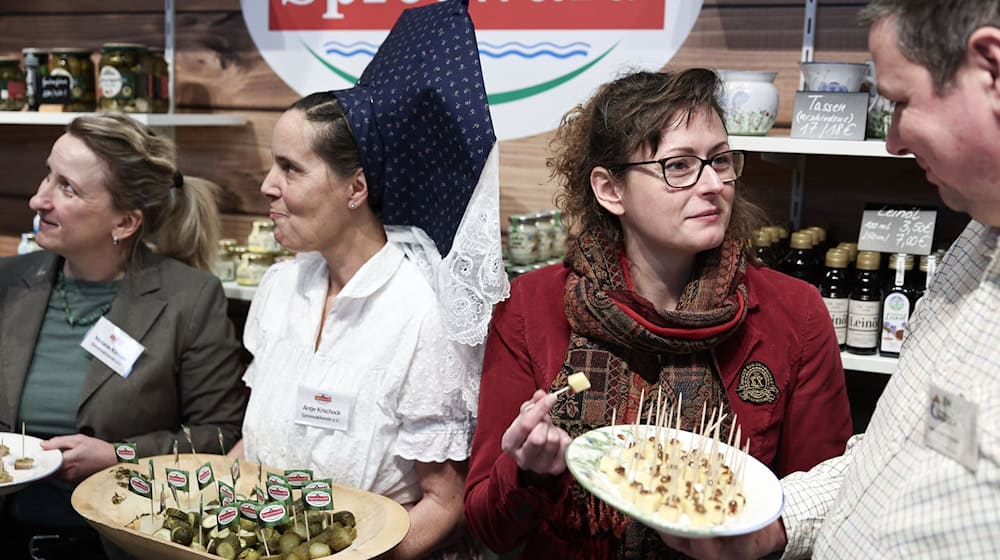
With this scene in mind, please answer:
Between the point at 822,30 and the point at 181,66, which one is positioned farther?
the point at 181,66

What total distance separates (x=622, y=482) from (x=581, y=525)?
373 millimetres

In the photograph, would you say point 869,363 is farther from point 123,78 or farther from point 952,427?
point 123,78

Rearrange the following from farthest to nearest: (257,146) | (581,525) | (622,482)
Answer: (257,146) < (581,525) < (622,482)

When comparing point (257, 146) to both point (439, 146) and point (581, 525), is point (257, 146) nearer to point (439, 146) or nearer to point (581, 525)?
point (439, 146)

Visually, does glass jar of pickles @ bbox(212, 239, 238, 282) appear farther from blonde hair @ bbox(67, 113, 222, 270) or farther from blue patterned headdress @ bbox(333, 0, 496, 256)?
blue patterned headdress @ bbox(333, 0, 496, 256)

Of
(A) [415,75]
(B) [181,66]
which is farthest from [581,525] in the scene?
(B) [181,66]

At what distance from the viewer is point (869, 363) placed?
6.72 ft

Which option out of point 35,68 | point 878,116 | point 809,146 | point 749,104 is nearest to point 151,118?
point 35,68

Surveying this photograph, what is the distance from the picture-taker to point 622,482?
1.41m

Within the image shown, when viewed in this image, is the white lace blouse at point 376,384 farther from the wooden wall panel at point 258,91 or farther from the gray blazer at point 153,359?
the wooden wall panel at point 258,91

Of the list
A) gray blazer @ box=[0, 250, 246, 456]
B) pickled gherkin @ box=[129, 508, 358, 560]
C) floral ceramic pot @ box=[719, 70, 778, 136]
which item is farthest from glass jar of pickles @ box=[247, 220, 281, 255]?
floral ceramic pot @ box=[719, 70, 778, 136]

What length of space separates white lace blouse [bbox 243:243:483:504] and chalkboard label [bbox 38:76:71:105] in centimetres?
116

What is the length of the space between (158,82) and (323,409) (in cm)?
131

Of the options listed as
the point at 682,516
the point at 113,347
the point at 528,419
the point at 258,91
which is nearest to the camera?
the point at 682,516
